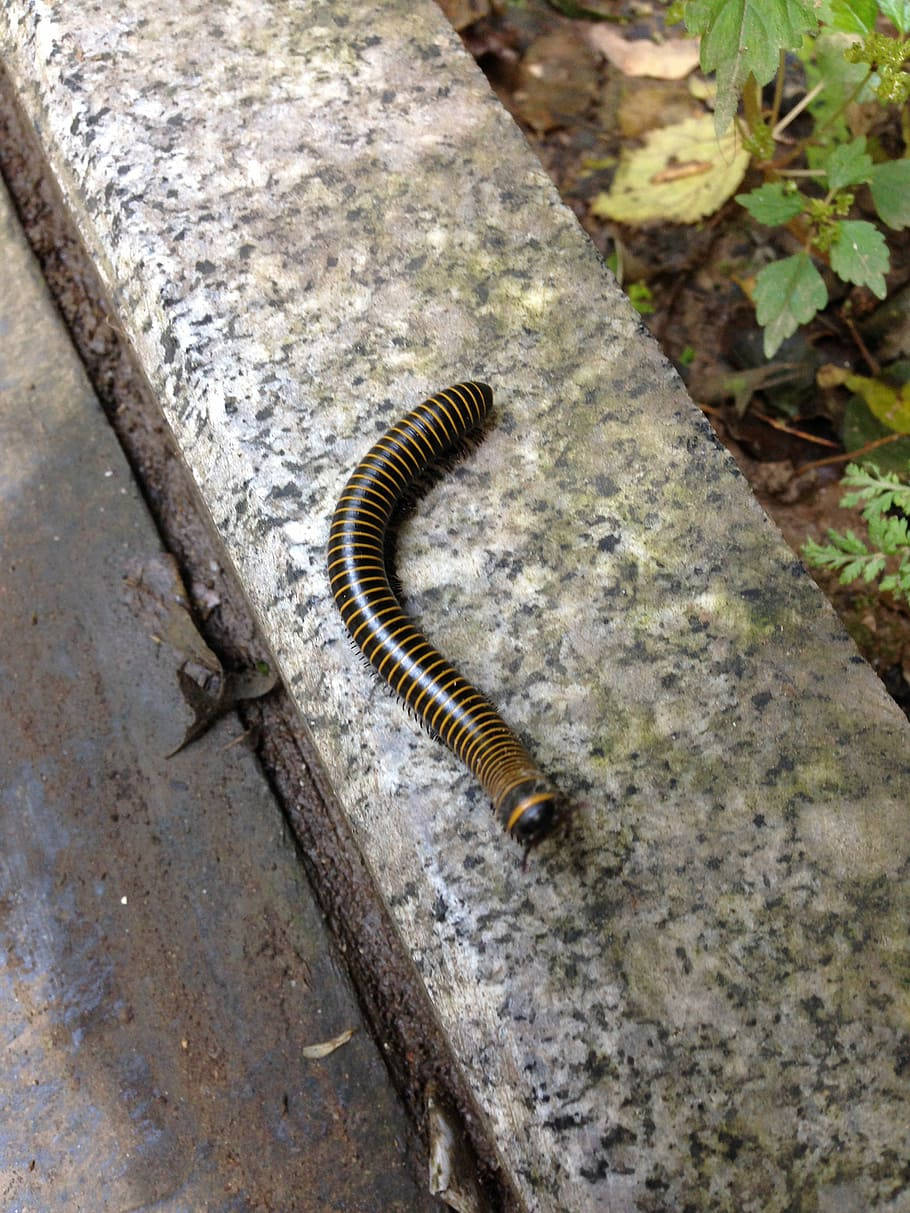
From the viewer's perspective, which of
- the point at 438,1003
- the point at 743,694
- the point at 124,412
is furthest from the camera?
the point at 124,412

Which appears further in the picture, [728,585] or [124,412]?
[124,412]

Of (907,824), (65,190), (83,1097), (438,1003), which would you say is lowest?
(83,1097)

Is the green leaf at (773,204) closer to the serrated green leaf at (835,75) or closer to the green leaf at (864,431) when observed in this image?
the serrated green leaf at (835,75)

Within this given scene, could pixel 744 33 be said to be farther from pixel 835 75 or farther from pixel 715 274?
pixel 715 274

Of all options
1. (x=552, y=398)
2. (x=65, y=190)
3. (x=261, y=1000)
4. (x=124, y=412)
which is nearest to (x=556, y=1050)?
(x=261, y=1000)

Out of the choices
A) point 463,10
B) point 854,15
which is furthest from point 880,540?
point 463,10

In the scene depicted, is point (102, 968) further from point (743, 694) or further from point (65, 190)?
point (65, 190)
